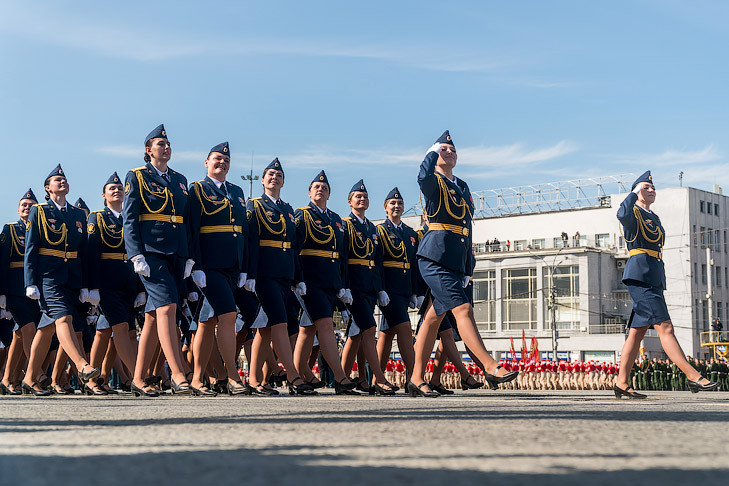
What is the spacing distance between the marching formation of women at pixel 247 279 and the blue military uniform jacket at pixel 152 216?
0.04 ft

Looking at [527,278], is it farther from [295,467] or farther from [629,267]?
[295,467]

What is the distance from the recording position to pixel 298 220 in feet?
38.0

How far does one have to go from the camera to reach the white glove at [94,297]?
37.1 ft

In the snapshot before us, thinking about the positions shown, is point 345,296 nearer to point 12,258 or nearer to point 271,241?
point 271,241

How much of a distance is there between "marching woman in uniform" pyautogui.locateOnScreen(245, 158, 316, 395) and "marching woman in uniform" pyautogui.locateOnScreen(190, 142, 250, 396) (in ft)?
A: 1.37

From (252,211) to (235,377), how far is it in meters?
1.74

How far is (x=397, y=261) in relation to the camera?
1223cm

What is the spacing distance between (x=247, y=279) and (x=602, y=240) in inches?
2875

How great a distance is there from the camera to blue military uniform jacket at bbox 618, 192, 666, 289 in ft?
34.5

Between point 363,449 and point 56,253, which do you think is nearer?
point 363,449

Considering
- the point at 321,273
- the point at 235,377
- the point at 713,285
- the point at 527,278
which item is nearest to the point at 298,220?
the point at 321,273

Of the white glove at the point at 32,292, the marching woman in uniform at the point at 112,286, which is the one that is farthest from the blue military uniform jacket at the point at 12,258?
the white glove at the point at 32,292

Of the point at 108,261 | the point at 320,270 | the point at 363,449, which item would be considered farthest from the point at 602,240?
the point at 363,449

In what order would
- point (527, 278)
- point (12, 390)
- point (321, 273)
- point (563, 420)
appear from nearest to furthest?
point (563, 420)
point (321, 273)
point (12, 390)
point (527, 278)
